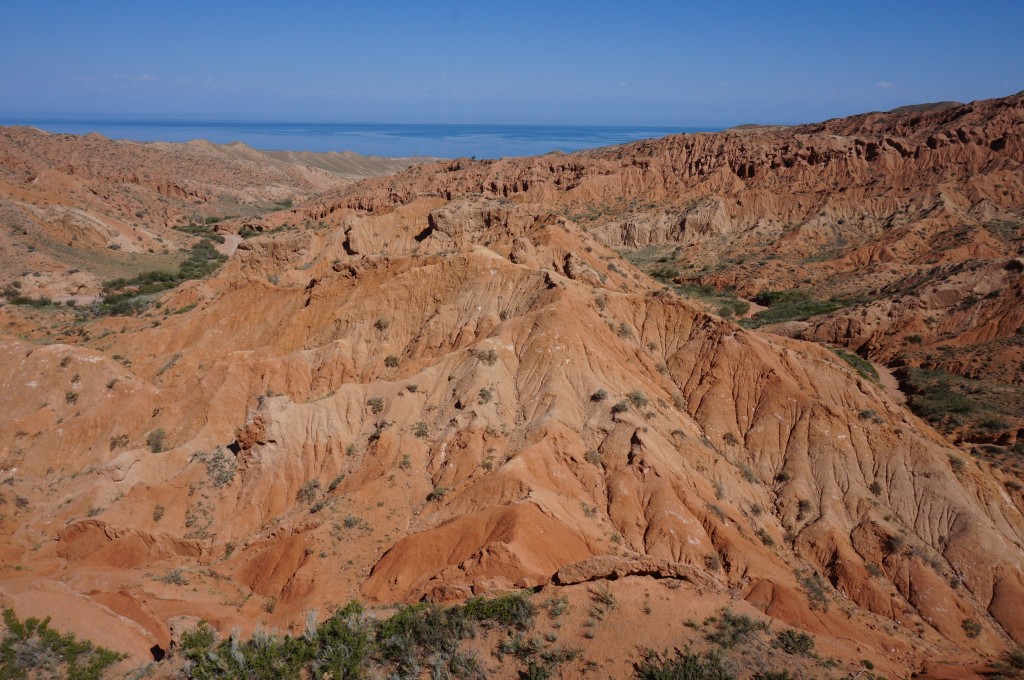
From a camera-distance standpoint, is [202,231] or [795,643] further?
[202,231]

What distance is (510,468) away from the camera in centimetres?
1967

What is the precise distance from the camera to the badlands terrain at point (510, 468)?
14.2m

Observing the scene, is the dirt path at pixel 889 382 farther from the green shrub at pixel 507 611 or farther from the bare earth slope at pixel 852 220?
the green shrub at pixel 507 611

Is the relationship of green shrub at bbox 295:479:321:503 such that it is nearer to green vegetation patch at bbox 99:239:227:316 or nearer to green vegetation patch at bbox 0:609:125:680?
green vegetation patch at bbox 0:609:125:680

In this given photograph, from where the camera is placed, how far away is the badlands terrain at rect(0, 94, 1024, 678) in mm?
14219

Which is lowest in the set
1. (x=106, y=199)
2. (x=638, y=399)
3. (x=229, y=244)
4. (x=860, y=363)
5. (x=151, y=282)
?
(x=860, y=363)

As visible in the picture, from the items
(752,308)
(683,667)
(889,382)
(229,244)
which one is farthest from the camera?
(229,244)

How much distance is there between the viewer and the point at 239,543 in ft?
68.4

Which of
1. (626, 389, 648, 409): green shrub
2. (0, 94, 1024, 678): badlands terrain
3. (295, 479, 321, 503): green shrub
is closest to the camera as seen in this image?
(0, 94, 1024, 678): badlands terrain

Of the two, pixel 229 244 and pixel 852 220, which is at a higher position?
pixel 852 220

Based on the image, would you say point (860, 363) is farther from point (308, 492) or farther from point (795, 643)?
point (308, 492)

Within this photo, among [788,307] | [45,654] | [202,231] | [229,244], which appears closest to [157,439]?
[45,654]

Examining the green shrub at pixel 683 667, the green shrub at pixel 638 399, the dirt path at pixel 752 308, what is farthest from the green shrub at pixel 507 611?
the dirt path at pixel 752 308

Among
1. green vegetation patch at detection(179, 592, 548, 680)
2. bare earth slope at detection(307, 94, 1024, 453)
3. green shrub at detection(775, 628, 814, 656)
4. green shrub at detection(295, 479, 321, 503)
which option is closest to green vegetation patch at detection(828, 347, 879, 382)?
bare earth slope at detection(307, 94, 1024, 453)
